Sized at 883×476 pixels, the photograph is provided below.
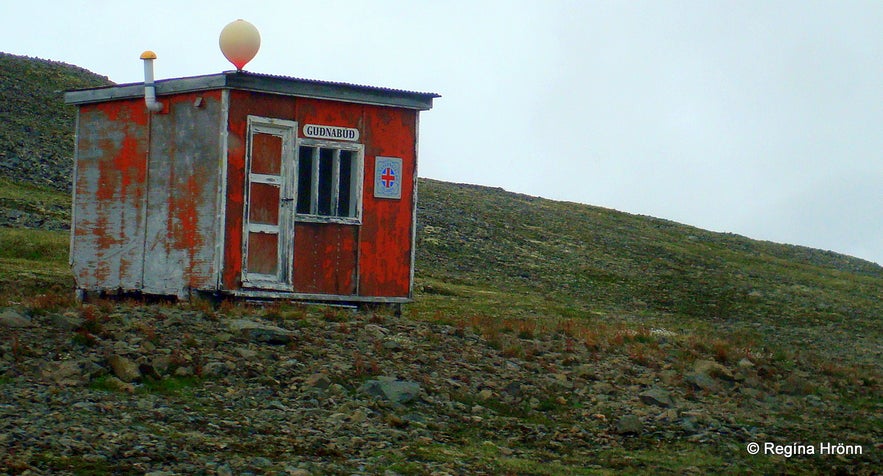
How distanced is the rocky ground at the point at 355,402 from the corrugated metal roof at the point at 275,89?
11.6 ft

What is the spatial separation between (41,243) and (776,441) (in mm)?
21649

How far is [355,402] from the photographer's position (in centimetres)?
1283

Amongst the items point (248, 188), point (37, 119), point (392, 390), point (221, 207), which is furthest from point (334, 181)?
point (37, 119)

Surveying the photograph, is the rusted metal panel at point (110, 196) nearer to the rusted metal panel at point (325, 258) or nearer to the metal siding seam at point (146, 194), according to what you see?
the metal siding seam at point (146, 194)

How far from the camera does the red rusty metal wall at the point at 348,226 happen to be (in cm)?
1797

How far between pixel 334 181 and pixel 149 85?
Result: 3.38 m

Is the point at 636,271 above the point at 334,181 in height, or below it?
below

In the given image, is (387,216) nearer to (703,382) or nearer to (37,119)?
(703,382)

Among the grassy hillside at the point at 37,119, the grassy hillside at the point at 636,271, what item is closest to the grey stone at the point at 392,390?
the grassy hillside at the point at 636,271

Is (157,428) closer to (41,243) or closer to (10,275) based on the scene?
(10,275)

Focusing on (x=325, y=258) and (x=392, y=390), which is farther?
(x=325, y=258)

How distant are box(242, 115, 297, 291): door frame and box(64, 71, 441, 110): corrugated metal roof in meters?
0.53

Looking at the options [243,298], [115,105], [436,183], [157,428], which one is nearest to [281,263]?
[243,298]

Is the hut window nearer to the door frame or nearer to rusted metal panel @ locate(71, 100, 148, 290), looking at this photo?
the door frame
